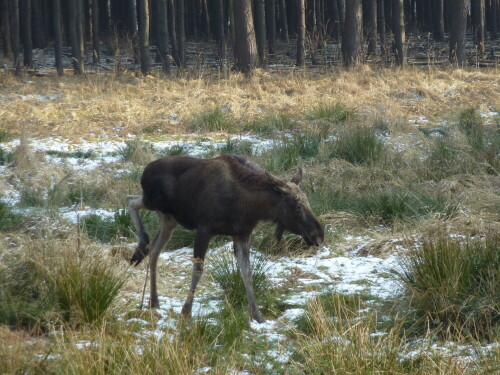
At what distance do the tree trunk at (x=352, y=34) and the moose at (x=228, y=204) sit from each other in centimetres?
1516

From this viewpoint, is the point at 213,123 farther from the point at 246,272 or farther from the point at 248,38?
the point at 246,272

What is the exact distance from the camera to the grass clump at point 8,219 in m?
7.99

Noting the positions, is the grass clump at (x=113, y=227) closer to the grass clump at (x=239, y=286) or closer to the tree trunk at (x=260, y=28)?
the grass clump at (x=239, y=286)

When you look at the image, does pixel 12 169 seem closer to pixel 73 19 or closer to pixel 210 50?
pixel 73 19

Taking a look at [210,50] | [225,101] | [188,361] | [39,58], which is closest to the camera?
[188,361]

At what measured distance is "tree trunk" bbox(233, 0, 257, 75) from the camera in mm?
19500

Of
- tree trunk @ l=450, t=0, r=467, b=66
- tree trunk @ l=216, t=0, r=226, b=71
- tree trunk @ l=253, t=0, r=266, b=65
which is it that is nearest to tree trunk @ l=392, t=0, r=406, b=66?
tree trunk @ l=450, t=0, r=467, b=66

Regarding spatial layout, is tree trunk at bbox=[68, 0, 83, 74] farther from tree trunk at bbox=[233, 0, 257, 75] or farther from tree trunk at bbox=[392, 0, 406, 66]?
tree trunk at bbox=[392, 0, 406, 66]

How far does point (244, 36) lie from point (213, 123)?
20.9 feet

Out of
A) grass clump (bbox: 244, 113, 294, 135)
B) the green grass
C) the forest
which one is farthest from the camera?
the forest

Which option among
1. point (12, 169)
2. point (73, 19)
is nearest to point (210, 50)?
point (73, 19)

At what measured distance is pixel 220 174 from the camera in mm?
5758

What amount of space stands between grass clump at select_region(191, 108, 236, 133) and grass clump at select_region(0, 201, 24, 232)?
236 inches

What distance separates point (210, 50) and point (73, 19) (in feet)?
39.0
